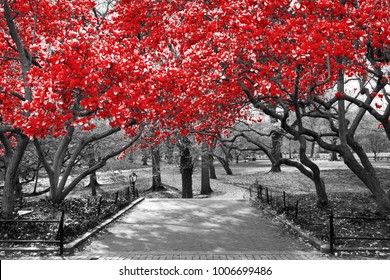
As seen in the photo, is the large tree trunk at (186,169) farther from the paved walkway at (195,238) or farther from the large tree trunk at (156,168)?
the paved walkway at (195,238)

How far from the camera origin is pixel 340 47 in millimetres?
9422

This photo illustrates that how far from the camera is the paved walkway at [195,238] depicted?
363 inches

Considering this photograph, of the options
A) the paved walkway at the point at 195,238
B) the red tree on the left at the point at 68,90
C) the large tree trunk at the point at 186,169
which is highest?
the red tree on the left at the point at 68,90

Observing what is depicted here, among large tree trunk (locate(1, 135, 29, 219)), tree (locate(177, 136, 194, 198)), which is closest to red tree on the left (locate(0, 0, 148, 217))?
large tree trunk (locate(1, 135, 29, 219))

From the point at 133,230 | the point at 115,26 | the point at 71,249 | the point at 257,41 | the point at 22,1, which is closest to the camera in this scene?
the point at 71,249

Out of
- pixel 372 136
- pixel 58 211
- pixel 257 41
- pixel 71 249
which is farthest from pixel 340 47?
pixel 372 136

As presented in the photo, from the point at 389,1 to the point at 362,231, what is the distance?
20.2 feet

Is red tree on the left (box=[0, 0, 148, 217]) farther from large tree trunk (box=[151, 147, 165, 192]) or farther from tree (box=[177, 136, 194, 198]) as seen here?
large tree trunk (box=[151, 147, 165, 192])

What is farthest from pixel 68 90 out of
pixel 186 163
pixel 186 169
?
pixel 186 169

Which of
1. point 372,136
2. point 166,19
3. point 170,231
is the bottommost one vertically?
point 170,231

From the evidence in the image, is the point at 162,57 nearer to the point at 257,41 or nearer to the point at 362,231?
the point at 257,41

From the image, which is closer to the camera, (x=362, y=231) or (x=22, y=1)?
(x=362, y=231)

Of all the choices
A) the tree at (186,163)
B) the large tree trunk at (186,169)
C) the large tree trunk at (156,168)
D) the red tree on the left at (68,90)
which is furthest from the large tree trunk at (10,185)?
the large tree trunk at (186,169)

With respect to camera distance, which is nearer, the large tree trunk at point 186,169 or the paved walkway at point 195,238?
the paved walkway at point 195,238
